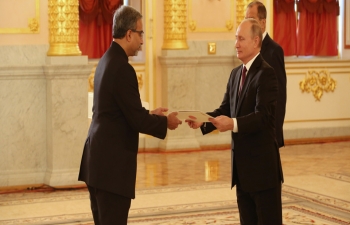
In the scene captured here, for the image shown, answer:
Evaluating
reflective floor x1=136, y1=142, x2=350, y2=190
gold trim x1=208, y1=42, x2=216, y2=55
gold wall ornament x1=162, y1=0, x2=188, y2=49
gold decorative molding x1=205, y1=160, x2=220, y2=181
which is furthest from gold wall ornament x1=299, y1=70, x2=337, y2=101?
gold decorative molding x1=205, y1=160, x2=220, y2=181

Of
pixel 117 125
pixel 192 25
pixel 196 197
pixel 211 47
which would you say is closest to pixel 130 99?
pixel 117 125

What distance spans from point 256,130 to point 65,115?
408cm

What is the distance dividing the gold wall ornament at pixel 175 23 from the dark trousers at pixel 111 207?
655 cm

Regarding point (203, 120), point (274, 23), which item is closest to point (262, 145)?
point (203, 120)

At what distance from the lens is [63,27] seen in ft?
26.6

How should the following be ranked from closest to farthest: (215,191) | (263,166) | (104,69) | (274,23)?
(104,69), (263,166), (215,191), (274,23)

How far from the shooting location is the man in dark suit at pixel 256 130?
4305mm

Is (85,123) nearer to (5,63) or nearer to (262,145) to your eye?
(5,63)

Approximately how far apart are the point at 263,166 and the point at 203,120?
0.47 m

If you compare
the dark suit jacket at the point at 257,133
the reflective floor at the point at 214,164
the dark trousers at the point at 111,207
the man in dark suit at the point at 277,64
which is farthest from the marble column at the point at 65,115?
the dark trousers at the point at 111,207

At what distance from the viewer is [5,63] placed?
26.1 ft

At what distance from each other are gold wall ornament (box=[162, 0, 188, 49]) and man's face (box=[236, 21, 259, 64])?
6136mm

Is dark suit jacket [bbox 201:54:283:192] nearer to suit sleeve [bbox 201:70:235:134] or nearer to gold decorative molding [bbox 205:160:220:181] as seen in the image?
suit sleeve [bbox 201:70:235:134]

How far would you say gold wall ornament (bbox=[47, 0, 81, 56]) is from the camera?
26.5 feet
